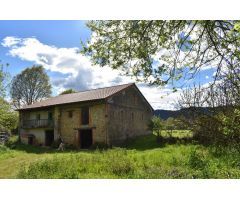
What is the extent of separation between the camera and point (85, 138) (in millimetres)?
27516

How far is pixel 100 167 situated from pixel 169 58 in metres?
5.07

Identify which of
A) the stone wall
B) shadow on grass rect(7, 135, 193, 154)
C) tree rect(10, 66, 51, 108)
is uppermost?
tree rect(10, 66, 51, 108)

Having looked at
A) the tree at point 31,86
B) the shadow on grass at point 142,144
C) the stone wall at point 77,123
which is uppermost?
the tree at point 31,86

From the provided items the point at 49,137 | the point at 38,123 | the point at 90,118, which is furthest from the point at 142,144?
the point at 38,123

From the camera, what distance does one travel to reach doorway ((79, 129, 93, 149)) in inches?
1062

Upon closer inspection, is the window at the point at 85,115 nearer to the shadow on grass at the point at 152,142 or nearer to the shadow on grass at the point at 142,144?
the shadow on grass at the point at 142,144

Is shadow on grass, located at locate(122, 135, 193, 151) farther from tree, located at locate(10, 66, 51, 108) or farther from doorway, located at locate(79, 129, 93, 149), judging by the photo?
tree, located at locate(10, 66, 51, 108)

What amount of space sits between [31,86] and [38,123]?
4.13 meters

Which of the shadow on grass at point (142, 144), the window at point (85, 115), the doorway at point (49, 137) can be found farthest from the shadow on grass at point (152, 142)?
the doorway at point (49, 137)

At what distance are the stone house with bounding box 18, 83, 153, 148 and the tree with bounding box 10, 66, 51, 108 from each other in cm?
172

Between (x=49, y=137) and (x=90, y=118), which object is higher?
(x=90, y=118)

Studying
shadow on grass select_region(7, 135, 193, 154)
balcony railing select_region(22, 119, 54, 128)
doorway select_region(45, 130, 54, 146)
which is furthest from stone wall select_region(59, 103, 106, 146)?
doorway select_region(45, 130, 54, 146)

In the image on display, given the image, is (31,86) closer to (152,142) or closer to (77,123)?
(77,123)

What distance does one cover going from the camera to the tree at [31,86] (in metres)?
28.2
